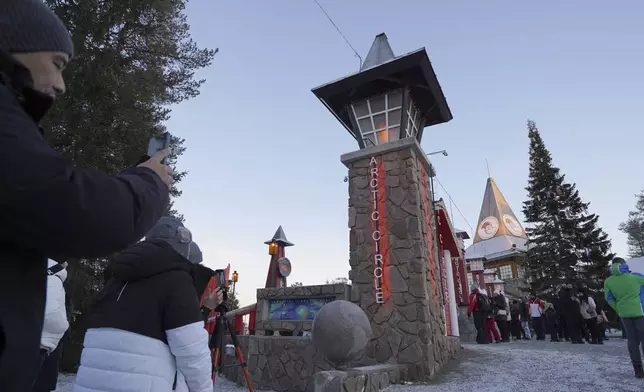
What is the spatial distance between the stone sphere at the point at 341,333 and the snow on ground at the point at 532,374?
2.90 ft

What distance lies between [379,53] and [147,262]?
28.7 feet

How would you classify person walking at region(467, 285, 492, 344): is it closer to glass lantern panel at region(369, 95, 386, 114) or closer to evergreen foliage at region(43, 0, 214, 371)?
→ glass lantern panel at region(369, 95, 386, 114)

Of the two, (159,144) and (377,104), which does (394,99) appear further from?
(159,144)

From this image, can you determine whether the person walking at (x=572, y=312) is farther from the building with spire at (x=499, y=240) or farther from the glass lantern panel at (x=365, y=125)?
the building with spire at (x=499, y=240)

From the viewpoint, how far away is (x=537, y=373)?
6715 mm

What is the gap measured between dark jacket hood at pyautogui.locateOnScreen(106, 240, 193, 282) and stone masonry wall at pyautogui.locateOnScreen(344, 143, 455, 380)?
5.85 meters

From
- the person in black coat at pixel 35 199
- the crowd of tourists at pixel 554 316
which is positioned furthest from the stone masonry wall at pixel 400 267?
the person in black coat at pixel 35 199

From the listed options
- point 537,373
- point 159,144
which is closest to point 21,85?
point 159,144

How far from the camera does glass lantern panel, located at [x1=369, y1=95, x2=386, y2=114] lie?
9.08 metres

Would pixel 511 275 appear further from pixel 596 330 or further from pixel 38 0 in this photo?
pixel 38 0

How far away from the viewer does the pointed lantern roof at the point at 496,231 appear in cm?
3073

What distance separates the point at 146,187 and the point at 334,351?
17.7ft

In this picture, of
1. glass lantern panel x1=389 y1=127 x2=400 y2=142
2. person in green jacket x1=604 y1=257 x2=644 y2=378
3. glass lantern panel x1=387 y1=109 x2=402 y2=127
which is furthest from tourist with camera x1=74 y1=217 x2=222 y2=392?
A: glass lantern panel x1=387 y1=109 x2=402 y2=127

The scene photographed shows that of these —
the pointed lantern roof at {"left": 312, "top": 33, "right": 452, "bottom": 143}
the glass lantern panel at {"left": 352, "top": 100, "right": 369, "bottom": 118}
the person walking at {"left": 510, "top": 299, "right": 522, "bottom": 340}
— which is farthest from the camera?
the person walking at {"left": 510, "top": 299, "right": 522, "bottom": 340}
